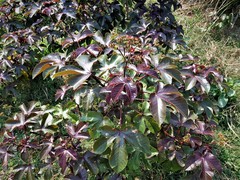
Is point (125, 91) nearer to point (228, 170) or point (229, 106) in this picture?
point (228, 170)

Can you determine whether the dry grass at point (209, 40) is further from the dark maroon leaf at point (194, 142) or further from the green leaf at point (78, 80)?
the green leaf at point (78, 80)

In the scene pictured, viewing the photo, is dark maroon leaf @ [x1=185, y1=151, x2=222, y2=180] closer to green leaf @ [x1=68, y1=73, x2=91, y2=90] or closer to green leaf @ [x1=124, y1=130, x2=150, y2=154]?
green leaf @ [x1=124, y1=130, x2=150, y2=154]

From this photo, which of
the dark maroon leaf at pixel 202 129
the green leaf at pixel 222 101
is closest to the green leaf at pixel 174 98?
the dark maroon leaf at pixel 202 129

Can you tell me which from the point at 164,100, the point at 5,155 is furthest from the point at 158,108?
the point at 5,155

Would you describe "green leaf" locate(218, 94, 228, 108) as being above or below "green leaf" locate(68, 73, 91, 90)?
below

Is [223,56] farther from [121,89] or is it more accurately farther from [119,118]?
[121,89]

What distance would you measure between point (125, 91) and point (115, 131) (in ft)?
0.58

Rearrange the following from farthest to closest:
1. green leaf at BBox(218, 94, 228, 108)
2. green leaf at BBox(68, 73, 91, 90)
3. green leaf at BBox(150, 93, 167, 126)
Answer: green leaf at BBox(218, 94, 228, 108)
green leaf at BBox(68, 73, 91, 90)
green leaf at BBox(150, 93, 167, 126)

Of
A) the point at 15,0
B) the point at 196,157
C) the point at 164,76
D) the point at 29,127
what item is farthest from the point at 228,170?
the point at 15,0

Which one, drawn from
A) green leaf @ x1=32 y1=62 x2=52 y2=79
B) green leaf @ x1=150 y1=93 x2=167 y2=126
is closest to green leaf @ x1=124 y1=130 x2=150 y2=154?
green leaf @ x1=150 y1=93 x2=167 y2=126

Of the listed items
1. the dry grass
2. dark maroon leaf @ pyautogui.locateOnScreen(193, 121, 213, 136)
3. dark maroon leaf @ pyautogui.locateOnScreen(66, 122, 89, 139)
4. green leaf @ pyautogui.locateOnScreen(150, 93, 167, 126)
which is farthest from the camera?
the dry grass

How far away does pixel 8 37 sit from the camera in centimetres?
218

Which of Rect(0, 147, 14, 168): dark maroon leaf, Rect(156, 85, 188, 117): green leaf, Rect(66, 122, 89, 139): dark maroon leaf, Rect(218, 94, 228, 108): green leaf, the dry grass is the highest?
Rect(156, 85, 188, 117): green leaf

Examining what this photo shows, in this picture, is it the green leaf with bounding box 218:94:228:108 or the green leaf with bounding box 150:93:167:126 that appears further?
the green leaf with bounding box 218:94:228:108
